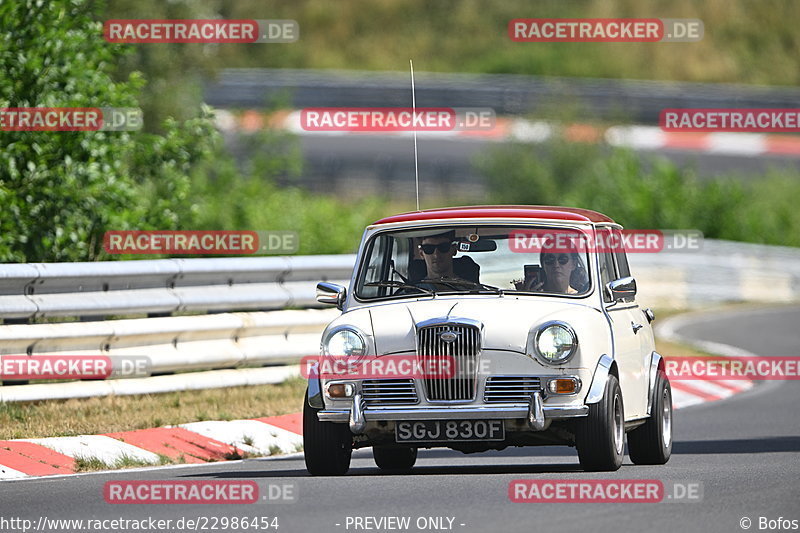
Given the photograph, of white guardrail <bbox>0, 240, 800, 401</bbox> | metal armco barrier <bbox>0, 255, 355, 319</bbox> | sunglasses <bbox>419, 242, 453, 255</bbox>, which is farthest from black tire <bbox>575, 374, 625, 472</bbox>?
metal armco barrier <bbox>0, 255, 355, 319</bbox>

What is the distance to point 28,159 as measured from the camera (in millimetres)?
16547

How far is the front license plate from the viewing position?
1009 cm

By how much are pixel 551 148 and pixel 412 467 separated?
2795 cm

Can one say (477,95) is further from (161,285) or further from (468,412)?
(468,412)

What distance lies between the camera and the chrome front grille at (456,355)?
10.1 metres

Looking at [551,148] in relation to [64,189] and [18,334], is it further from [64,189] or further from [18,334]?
[18,334]

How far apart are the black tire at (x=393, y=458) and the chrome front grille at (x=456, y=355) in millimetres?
1408

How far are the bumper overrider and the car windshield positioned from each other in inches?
32.7

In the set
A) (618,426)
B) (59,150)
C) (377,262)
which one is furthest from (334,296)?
(59,150)

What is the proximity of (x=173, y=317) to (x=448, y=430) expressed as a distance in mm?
4451

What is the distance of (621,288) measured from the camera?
35.5 feet

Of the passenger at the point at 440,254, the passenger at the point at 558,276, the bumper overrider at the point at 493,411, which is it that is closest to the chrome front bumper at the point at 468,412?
the bumper overrider at the point at 493,411

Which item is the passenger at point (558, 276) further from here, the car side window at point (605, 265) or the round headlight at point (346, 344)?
the round headlight at point (346, 344)

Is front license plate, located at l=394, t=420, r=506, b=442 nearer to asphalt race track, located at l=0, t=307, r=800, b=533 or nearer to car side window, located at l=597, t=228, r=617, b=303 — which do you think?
asphalt race track, located at l=0, t=307, r=800, b=533
